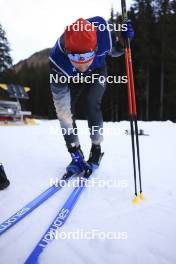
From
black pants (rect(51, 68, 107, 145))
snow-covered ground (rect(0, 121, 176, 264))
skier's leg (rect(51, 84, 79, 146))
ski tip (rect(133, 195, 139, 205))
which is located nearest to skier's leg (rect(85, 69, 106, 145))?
black pants (rect(51, 68, 107, 145))

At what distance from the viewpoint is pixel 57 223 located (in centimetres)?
232

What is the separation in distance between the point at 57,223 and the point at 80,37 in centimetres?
194

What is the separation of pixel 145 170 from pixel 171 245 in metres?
1.91

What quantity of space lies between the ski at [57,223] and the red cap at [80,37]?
1574 mm

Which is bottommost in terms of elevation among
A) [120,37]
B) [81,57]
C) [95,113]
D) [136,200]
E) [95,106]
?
[136,200]

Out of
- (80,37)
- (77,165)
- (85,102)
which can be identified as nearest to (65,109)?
(85,102)

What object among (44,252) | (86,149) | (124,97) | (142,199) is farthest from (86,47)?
(124,97)

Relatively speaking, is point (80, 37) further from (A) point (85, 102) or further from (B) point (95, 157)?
(B) point (95, 157)

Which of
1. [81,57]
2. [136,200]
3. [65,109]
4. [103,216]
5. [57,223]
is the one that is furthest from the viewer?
[65,109]

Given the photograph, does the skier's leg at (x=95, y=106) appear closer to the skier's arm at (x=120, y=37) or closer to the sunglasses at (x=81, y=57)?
the skier's arm at (x=120, y=37)

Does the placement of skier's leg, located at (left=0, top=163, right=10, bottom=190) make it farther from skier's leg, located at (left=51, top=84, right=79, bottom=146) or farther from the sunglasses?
the sunglasses

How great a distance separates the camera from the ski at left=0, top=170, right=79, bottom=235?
2.24 m

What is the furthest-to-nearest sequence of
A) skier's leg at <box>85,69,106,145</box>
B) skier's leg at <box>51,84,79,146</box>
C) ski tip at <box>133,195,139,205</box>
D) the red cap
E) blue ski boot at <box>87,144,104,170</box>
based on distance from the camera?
blue ski boot at <box>87,144,104,170</box> → skier's leg at <box>85,69,106,145</box> → skier's leg at <box>51,84,79,146</box> → the red cap → ski tip at <box>133,195,139,205</box>

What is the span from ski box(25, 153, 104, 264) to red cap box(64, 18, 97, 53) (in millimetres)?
1574
